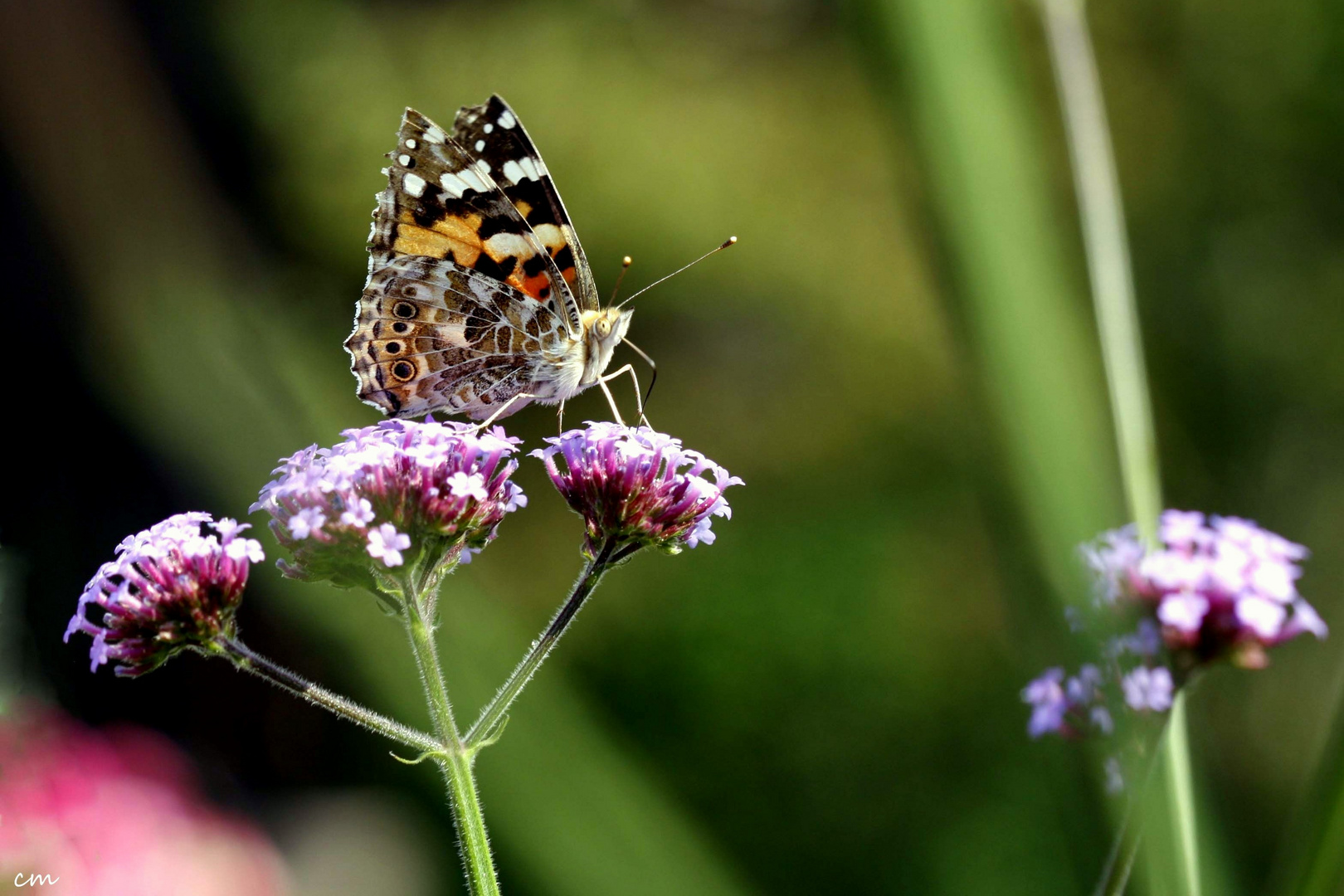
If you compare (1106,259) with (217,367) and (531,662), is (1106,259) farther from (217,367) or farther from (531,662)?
(217,367)

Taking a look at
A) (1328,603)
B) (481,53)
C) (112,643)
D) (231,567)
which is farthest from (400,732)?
(481,53)

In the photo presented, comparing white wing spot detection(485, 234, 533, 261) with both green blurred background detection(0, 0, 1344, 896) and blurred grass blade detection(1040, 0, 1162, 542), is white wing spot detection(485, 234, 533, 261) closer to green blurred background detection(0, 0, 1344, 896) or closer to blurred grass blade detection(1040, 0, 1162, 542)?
green blurred background detection(0, 0, 1344, 896)

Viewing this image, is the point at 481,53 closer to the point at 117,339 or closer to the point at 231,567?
the point at 117,339

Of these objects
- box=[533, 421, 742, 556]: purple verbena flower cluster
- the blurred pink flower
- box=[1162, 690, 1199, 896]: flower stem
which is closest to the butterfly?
box=[533, 421, 742, 556]: purple verbena flower cluster

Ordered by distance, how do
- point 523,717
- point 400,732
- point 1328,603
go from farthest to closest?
point 1328,603, point 523,717, point 400,732

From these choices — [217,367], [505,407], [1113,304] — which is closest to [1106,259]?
[1113,304]

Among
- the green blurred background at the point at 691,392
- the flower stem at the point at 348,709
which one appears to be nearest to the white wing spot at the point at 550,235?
the green blurred background at the point at 691,392

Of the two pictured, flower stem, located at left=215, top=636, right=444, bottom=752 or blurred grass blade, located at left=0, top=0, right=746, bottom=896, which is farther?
blurred grass blade, located at left=0, top=0, right=746, bottom=896
